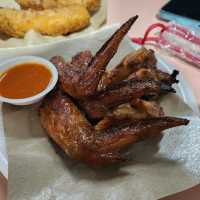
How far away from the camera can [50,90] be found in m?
0.94

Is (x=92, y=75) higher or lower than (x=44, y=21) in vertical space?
higher

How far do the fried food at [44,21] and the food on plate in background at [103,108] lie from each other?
45 centimetres

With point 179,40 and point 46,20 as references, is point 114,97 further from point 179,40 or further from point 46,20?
point 46,20

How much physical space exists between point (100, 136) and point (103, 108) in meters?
0.09

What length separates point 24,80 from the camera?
0.96 metres

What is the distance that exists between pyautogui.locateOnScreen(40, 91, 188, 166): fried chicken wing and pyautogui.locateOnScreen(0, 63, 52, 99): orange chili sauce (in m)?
0.14

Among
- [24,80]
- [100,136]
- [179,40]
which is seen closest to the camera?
[100,136]

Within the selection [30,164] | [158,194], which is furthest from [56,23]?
[158,194]

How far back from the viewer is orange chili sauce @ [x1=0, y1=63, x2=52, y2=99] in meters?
0.94

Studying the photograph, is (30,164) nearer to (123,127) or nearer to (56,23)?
(123,127)

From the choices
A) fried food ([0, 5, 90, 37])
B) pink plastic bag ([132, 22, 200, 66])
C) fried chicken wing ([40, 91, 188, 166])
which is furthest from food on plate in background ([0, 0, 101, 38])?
fried chicken wing ([40, 91, 188, 166])

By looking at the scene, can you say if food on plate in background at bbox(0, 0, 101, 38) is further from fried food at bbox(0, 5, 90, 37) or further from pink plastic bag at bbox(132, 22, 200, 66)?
pink plastic bag at bbox(132, 22, 200, 66)

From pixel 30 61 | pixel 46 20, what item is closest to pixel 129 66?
pixel 30 61

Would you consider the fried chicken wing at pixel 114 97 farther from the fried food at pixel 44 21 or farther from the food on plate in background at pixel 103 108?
the fried food at pixel 44 21
